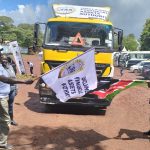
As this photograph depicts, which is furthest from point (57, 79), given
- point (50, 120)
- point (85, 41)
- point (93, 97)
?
point (85, 41)

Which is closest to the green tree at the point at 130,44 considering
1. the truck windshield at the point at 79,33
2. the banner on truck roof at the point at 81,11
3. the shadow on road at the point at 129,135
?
the banner on truck roof at the point at 81,11

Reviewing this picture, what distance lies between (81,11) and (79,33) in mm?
1110

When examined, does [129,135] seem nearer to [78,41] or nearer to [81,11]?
[78,41]

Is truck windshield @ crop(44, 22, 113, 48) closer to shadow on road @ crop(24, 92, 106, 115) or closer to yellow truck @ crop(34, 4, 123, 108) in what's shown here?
yellow truck @ crop(34, 4, 123, 108)

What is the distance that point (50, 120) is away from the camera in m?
11.6

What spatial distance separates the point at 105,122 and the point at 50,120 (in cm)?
153

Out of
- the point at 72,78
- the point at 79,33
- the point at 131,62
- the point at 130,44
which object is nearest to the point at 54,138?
the point at 72,78

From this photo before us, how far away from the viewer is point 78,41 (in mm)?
13242

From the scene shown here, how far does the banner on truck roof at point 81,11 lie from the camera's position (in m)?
14.2

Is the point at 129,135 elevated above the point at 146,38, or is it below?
above

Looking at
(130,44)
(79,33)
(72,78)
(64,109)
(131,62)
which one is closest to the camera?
(72,78)

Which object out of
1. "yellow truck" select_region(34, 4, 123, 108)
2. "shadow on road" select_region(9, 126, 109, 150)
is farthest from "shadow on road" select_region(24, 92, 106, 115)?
"shadow on road" select_region(9, 126, 109, 150)

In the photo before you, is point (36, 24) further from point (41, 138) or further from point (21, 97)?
point (41, 138)

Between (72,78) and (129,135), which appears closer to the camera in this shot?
(72,78)
